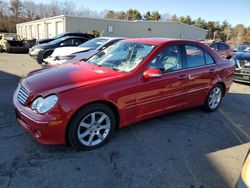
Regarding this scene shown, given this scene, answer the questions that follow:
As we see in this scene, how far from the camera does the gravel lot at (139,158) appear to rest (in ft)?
9.02

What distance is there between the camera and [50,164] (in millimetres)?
2963

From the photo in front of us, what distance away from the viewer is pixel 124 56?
4.07 meters

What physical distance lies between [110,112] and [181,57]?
1790 mm

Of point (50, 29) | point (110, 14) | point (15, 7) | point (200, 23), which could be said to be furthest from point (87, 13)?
point (50, 29)

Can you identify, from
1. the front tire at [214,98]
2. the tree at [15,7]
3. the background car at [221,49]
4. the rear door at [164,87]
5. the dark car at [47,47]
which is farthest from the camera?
the tree at [15,7]

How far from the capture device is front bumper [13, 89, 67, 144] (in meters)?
2.89

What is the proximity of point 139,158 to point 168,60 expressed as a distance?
5.94 ft

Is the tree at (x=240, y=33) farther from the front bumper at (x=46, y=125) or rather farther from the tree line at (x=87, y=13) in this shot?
the front bumper at (x=46, y=125)

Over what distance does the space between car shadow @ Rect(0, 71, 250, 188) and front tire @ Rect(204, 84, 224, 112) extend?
2.23 ft

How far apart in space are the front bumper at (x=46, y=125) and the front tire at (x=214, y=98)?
3.33 m

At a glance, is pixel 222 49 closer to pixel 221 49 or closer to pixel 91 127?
pixel 221 49

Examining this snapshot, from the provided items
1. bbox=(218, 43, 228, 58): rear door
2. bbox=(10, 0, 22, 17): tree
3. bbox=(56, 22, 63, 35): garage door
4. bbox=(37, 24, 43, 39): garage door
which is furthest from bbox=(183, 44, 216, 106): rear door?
bbox=(10, 0, 22, 17): tree

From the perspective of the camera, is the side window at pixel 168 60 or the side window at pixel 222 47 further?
the side window at pixel 222 47

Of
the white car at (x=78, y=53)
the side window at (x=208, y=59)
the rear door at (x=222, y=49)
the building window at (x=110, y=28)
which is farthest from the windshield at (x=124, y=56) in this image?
the building window at (x=110, y=28)
